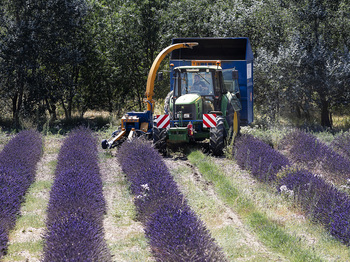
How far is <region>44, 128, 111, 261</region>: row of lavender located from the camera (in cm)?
465

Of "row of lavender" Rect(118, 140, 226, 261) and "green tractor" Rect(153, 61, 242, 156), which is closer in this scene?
"row of lavender" Rect(118, 140, 226, 261)

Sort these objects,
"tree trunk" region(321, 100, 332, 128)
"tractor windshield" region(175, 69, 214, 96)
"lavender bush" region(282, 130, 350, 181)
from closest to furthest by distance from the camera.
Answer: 1. "lavender bush" region(282, 130, 350, 181)
2. "tractor windshield" region(175, 69, 214, 96)
3. "tree trunk" region(321, 100, 332, 128)

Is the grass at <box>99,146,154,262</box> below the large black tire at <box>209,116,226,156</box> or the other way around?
below

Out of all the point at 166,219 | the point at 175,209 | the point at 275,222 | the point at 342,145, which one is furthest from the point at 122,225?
the point at 342,145

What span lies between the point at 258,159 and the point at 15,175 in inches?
186

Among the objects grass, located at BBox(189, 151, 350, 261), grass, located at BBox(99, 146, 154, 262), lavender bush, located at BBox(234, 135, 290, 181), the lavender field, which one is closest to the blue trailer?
lavender bush, located at BBox(234, 135, 290, 181)

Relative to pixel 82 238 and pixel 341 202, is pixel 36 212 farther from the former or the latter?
pixel 341 202

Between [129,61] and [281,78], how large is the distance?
21.2ft

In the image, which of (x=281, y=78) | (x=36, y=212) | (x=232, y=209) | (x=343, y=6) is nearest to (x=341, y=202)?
(x=232, y=209)

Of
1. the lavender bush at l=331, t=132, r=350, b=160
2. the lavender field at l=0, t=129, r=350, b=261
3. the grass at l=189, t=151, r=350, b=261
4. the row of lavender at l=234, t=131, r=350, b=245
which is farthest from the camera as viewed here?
the lavender bush at l=331, t=132, r=350, b=160

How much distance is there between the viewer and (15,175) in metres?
7.70

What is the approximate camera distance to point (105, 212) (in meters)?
6.99

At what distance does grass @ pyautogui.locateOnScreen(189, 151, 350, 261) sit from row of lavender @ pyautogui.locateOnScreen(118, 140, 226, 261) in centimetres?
86

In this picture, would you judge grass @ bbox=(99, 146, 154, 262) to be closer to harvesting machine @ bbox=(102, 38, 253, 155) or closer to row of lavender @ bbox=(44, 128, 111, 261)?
row of lavender @ bbox=(44, 128, 111, 261)
